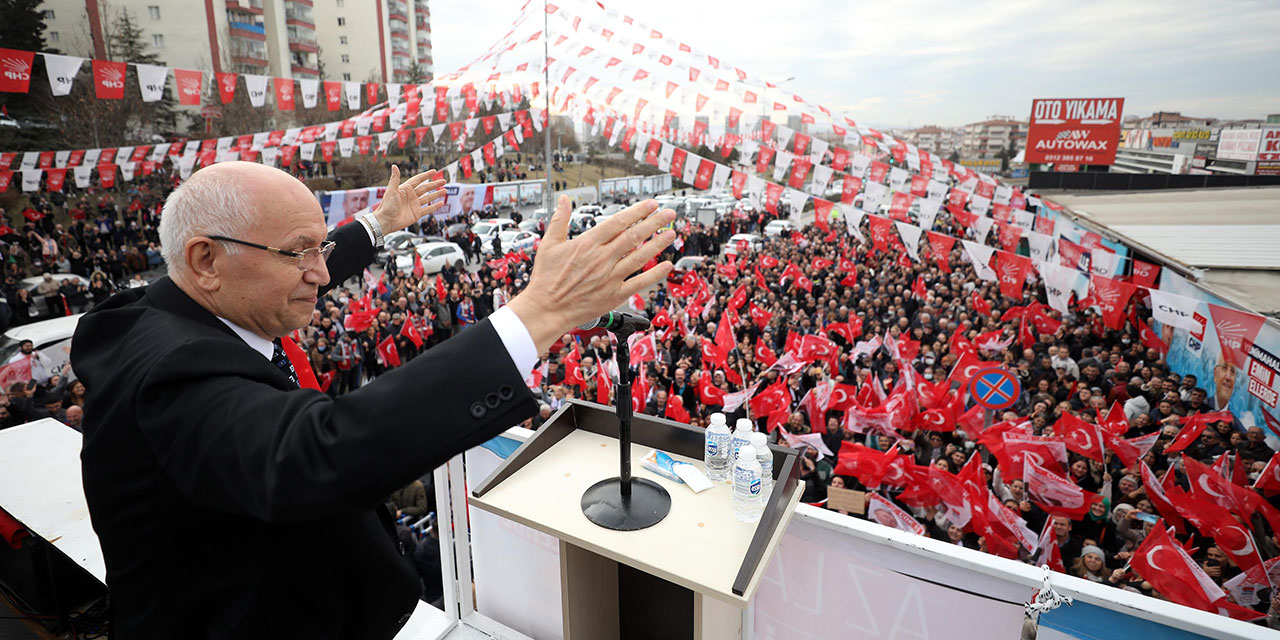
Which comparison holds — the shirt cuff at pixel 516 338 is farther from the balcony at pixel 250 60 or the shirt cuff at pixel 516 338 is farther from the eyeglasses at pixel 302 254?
the balcony at pixel 250 60

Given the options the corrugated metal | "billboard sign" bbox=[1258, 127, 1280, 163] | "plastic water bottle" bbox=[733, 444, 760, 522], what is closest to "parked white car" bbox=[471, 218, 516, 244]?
the corrugated metal

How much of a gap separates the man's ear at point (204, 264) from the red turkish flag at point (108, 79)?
50.5ft

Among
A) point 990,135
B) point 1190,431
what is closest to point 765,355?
point 1190,431

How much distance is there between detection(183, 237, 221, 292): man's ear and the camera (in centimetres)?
130

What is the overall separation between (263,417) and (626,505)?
48.7 inches

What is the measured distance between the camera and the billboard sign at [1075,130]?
3381 cm

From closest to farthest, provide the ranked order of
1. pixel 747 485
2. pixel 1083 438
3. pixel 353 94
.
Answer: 1. pixel 747 485
2. pixel 1083 438
3. pixel 353 94

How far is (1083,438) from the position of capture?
6098 mm

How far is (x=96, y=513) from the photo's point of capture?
1.25m

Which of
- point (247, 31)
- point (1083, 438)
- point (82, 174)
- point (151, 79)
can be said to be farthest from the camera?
point (247, 31)

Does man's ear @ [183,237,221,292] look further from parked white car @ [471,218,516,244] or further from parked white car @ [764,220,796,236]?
parked white car @ [764,220,796,236]

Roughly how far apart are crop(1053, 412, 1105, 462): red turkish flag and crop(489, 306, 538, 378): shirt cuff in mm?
6617

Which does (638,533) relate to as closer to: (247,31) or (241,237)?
(241,237)

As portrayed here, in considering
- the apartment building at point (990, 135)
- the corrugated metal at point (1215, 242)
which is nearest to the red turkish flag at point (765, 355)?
the corrugated metal at point (1215, 242)
